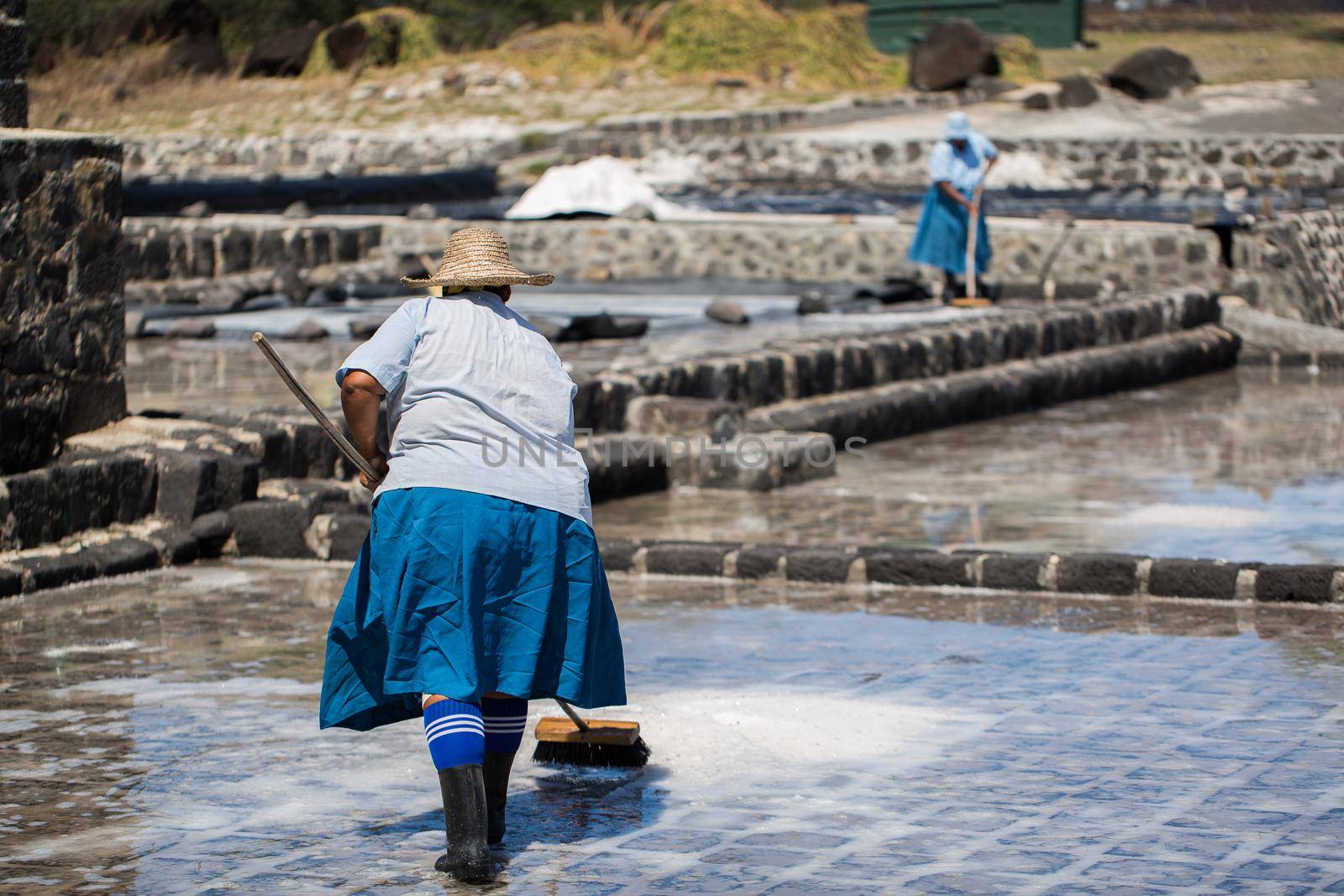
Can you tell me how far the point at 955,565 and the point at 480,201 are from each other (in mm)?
22513

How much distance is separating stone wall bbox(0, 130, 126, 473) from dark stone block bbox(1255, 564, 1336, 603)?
487 centimetres

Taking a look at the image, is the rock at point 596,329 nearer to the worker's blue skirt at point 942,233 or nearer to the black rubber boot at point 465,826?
the worker's blue skirt at point 942,233

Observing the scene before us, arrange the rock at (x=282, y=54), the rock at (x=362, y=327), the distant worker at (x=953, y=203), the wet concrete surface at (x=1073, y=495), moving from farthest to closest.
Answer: the rock at (x=282, y=54) < the distant worker at (x=953, y=203) < the rock at (x=362, y=327) < the wet concrete surface at (x=1073, y=495)

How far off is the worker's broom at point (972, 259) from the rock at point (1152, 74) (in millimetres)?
17993

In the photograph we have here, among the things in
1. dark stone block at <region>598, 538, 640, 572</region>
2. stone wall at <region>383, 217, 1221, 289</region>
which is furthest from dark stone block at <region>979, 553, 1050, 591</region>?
stone wall at <region>383, 217, 1221, 289</region>

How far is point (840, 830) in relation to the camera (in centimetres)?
462

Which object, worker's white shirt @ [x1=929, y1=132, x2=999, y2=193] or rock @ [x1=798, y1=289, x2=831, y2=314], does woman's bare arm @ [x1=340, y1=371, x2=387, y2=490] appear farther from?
worker's white shirt @ [x1=929, y1=132, x2=999, y2=193]

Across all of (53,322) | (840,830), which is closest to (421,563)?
(840,830)

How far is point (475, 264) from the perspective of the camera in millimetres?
4703

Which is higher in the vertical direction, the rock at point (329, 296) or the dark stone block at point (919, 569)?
the rock at point (329, 296)

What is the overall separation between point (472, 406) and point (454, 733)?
0.77 metres

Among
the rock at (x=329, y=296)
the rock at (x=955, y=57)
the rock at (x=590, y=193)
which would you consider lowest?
the rock at (x=329, y=296)

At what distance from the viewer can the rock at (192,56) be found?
133ft

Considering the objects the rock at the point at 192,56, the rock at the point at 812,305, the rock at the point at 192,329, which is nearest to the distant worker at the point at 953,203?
the rock at the point at 812,305
